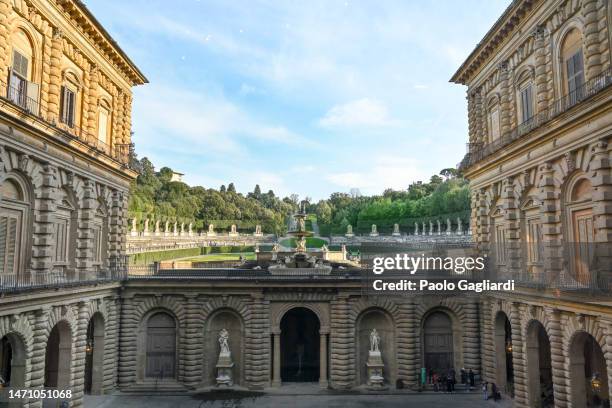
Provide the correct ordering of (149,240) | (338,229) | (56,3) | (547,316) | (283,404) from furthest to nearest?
1. (338,229)
2. (149,240)
3. (283,404)
4. (56,3)
5. (547,316)

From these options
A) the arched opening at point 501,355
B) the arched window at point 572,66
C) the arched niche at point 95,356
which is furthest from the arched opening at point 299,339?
the arched window at point 572,66

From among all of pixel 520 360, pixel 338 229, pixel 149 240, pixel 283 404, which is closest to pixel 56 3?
pixel 283 404

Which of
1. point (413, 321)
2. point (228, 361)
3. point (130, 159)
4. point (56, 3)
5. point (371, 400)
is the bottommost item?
point (371, 400)

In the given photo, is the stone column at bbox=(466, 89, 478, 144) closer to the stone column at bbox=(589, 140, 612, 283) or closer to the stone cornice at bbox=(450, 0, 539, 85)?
the stone cornice at bbox=(450, 0, 539, 85)

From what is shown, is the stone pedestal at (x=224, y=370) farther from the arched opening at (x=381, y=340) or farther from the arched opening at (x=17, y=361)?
the arched opening at (x=17, y=361)

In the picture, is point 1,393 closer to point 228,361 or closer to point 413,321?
point 228,361

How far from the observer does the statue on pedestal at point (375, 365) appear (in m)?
26.7

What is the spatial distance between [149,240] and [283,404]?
162 ft

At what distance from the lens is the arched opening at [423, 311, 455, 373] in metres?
27.9

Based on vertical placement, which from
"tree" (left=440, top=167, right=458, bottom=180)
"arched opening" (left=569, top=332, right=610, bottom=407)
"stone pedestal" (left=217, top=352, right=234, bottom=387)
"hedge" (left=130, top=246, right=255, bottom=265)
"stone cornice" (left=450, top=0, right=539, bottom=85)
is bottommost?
"stone pedestal" (left=217, top=352, right=234, bottom=387)

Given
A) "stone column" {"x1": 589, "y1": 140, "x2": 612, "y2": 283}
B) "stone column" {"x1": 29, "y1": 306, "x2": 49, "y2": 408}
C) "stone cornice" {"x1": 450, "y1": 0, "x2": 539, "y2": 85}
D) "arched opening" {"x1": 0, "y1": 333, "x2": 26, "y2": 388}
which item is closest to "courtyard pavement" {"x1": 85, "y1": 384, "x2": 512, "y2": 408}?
"stone column" {"x1": 29, "y1": 306, "x2": 49, "y2": 408}

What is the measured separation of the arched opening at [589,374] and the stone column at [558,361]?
40 centimetres

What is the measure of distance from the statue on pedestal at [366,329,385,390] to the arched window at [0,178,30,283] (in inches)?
702

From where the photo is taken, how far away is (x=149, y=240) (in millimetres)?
69062
